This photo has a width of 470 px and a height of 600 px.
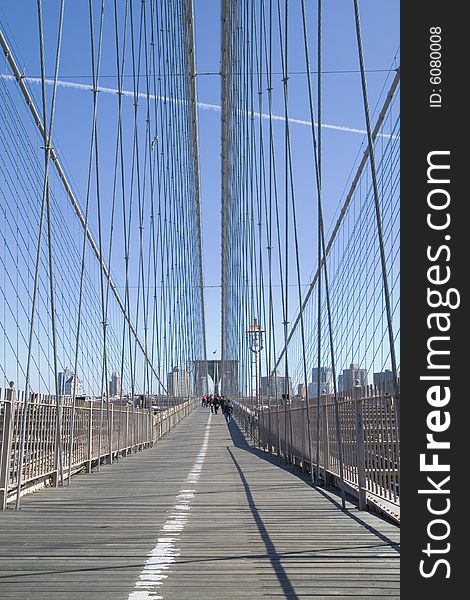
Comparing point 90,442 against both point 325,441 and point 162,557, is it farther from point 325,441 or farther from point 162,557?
point 162,557

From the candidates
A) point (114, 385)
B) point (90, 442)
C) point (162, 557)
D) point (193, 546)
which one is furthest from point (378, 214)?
point (114, 385)

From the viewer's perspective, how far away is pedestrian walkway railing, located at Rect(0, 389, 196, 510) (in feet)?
17.0

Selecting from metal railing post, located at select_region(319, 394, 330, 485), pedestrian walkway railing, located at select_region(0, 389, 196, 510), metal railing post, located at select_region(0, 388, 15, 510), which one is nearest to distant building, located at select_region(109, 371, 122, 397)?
pedestrian walkway railing, located at select_region(0, 389, 196, 510)

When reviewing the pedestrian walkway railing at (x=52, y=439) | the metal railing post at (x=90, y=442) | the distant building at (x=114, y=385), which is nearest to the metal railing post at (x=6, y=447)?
the pedestrian walkway railing at (x=52, y=439)

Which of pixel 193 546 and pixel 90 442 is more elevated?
pixel 90 442

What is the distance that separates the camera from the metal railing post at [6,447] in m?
5.04

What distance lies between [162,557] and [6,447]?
2.06 meters

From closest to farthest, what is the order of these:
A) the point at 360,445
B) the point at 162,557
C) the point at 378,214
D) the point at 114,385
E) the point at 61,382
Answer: the point at 162,557, the point at 378,214, the point at 360,445, the point at 61,382, the point at 114,385

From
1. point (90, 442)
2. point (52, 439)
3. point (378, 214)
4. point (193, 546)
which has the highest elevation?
point (378, 214)

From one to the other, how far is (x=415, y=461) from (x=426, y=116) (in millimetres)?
800

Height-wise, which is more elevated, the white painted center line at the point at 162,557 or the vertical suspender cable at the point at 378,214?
the vertical suspender cable at the point at 378,214

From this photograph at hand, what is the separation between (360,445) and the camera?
5.03 m

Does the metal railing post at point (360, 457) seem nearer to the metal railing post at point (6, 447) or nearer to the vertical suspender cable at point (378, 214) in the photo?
the vertical suspender cable at point (378, 214)

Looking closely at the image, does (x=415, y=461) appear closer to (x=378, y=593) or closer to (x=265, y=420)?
(x=378, y=593)
